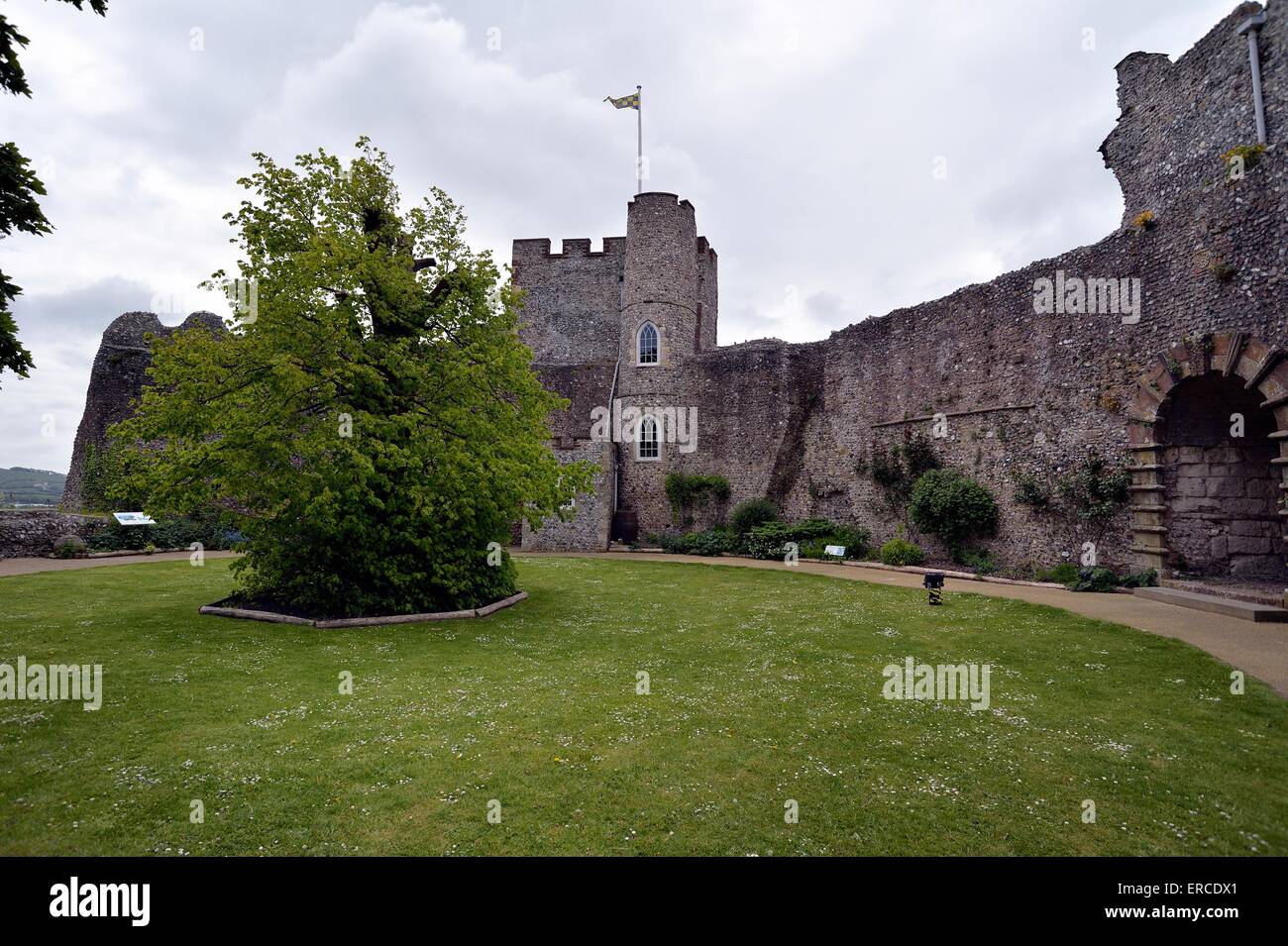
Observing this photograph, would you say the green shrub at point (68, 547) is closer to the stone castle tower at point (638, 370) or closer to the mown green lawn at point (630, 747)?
the mown green lawn at point (630, 747)

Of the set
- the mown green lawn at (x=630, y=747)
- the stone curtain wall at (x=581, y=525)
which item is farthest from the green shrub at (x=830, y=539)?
the mown green lawn at (x=630, y=747)

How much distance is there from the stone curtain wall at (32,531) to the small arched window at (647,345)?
2511cm

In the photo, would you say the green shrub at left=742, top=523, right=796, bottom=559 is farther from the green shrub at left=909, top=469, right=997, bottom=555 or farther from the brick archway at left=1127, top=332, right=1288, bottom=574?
the brick archway at left=1127, top=332, right=1288, bottom=574

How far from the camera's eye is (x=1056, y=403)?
62.3ft

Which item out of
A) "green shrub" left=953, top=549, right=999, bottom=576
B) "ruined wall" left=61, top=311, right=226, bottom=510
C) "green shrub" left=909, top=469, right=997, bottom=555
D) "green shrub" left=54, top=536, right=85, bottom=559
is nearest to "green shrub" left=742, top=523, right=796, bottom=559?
"green shrub" left=909, top=469, right=997, bottom=555

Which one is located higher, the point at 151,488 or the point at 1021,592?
the point at 151,488

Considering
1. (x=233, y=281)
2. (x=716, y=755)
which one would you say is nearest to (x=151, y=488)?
(x=233, y=281)

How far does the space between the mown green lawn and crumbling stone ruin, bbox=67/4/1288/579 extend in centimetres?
811

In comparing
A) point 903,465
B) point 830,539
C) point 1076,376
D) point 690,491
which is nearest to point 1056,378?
point 1076,376

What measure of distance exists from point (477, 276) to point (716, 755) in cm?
1184

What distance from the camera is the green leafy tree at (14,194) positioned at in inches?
250

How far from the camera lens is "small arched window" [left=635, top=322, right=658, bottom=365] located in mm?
31828

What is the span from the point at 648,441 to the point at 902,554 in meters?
14.3
